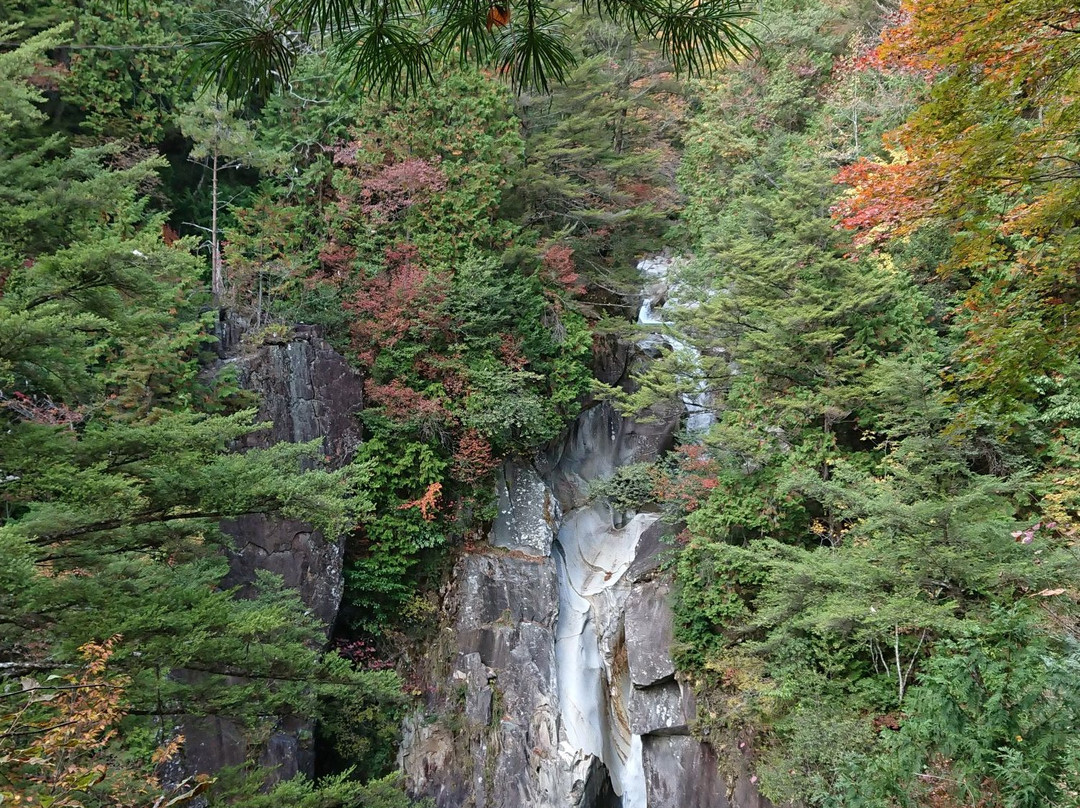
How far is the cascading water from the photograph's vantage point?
875 cm

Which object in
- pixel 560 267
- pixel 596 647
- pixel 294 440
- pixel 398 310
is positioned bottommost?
pixel 596 647

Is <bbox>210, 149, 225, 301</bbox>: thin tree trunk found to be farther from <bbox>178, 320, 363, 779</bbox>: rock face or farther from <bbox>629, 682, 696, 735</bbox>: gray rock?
<bbox>629, 682, 696, 735</bbox>: gray rock

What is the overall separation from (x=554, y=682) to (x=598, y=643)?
98 cm

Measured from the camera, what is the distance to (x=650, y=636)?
8422 millimetres

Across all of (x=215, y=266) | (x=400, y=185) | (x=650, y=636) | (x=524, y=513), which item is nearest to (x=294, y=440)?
(x=215, y=266)

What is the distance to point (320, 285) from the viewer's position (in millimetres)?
10117

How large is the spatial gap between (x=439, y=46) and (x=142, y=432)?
10.2 feet

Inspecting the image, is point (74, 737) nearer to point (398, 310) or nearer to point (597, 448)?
point (398, 310)

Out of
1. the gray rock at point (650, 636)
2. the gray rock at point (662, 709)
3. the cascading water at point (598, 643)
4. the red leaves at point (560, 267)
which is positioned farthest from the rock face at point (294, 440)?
the gray rock at point (662, 709)

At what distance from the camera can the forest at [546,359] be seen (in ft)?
9.45

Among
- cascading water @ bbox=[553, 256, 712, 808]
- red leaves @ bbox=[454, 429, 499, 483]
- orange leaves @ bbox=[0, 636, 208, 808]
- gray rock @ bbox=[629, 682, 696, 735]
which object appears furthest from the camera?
red leaves @ bbox=[454, 429, 499, 483]

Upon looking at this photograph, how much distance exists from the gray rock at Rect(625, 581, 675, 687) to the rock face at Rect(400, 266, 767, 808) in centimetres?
1

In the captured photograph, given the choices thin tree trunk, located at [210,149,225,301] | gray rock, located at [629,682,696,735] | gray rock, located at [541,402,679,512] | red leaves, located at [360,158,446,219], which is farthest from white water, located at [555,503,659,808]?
thin tree trunk, located at [210,149,225,301]

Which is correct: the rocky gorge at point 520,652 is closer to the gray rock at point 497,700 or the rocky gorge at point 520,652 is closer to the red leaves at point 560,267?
the gray rock at point 497,700
